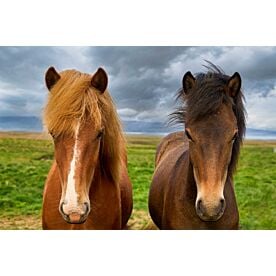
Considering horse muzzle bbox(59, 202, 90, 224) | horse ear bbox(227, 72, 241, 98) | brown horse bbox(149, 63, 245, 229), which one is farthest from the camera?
horse ear bbox(227, 72, 241, 98)

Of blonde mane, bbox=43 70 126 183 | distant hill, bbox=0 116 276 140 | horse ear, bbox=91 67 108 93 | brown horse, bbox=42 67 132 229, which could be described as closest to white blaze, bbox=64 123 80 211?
brown horse, bbox=42 67 132 229

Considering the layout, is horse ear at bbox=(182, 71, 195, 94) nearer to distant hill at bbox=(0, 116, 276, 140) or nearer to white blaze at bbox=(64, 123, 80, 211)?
distant hill at bbox=(0, 116, 276, 140)

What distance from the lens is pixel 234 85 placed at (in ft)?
7.22

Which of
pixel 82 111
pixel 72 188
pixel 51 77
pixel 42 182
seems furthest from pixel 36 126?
pixel 72 188

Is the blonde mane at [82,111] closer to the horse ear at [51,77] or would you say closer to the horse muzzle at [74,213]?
the horse ear at [51,77]

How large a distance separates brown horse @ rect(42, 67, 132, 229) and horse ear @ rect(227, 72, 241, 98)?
645mm

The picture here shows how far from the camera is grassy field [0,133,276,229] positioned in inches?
103

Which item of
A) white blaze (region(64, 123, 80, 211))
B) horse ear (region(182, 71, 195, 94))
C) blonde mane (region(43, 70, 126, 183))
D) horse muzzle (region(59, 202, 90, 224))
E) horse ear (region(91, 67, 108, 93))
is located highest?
horse ear (region(182, 71, 195, 94))

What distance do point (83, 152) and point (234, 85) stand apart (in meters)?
0.90

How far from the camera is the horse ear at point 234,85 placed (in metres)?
2.18

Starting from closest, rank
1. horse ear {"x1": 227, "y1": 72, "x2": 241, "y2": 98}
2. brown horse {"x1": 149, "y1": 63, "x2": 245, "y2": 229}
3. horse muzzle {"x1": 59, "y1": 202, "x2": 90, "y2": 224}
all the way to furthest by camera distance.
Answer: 1. horse muzzle {"x1": 59, "y1": 202, "x2": 90, "y2": 224}
2. brown horse {"x1": 149, "y1": 63, "x2": 245, "y2": 229}
3. horse ear {"x1": 227, "y1": 72, "x2": 241, "y2": 98}

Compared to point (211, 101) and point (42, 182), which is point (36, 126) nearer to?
point (42, 182)
